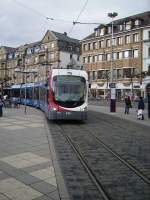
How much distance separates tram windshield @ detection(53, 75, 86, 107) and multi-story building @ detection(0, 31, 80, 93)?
193 feet

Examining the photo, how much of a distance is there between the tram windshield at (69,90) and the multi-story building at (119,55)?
41060 millimetres

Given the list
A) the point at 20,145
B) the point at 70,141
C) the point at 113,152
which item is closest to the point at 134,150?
the point at 113,152

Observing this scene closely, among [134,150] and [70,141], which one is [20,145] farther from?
[134,150]

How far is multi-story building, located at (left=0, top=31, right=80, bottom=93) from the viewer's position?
8869 centimetres

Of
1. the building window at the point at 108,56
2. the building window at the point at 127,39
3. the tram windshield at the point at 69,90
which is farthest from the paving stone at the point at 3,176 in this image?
the building window at the point at 108,56

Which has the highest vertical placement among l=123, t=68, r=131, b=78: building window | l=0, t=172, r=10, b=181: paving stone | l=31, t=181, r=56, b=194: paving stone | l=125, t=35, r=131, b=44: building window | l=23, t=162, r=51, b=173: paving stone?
l=125, t=35, r=131, b=44: building window

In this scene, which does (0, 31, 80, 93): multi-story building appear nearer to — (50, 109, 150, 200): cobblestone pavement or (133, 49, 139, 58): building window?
(133, 49, 139, 58): building window

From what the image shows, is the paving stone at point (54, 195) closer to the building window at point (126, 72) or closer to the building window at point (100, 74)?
the building window at point (126, 72)

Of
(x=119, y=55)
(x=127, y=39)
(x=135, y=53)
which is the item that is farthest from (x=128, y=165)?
(x=119, y=55)

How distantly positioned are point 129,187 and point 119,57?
6496 centimetres

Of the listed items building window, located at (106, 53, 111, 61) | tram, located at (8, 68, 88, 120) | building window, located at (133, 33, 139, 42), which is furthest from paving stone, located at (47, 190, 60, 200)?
building window, located at (106, 53, 111, 61)

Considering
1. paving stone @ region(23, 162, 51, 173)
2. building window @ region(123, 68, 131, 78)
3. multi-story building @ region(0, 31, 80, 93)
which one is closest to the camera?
paving stone @ region(23, 162, 51, 173)

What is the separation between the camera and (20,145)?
37.1 feet

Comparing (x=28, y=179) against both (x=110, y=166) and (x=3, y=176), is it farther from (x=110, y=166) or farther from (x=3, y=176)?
(x=110, y=166)
